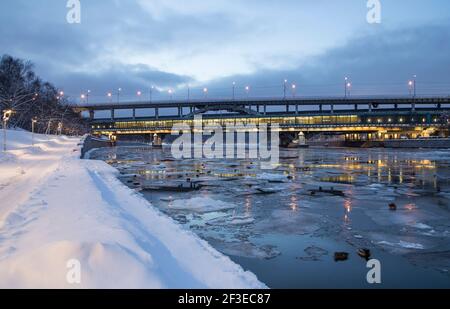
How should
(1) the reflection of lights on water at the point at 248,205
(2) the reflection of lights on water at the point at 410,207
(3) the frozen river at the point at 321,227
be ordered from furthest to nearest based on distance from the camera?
(2) the reflection of lights on water at the point at 410,207 < (1) the reflection of lights on water at the point at 248,205 < (3) the frozen river at the point at 321,227

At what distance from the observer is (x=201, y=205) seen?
54.3ft

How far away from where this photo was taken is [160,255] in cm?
862

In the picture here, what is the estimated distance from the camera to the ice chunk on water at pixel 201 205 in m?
15.8

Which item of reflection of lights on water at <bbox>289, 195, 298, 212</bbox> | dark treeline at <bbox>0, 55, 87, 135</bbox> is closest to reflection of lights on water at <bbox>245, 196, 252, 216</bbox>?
reflection of lights on water at <bbox>289, 195, 298, 212</bbox>

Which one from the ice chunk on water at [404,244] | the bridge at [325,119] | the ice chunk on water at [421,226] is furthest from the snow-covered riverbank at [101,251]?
the bridge at [325,119]

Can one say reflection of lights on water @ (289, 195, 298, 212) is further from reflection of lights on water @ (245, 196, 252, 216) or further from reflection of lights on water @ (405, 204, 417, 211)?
reflection of lights on water @ (405, 204, 417, 211)

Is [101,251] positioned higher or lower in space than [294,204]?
higher

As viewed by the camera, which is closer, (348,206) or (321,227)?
(321,227)

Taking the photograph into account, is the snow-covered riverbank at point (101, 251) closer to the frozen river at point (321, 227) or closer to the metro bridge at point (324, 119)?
the frozen river at point (321, 227)

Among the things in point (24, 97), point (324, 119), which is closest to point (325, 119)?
point (324, 119)

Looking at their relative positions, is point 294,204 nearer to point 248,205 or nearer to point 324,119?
point 248,205
